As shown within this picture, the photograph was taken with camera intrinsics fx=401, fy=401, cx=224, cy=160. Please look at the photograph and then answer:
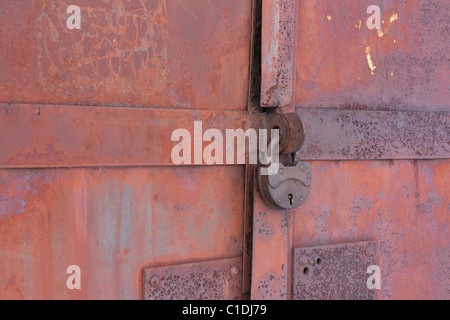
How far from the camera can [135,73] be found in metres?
0.92

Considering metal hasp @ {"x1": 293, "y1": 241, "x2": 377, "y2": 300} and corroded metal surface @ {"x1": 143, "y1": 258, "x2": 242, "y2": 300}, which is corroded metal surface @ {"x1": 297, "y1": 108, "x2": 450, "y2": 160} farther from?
corroded metal surface @ {"x1": 143, "y1": 258, "x2": 242, "y2": 300}

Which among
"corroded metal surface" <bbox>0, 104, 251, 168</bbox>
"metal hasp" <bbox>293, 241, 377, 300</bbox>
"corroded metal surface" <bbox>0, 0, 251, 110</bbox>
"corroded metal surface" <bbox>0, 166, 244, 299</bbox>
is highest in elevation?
"corroded metal surface" <bbox>0, 0, 251, 110</bbox>

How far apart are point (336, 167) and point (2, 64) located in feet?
2.82

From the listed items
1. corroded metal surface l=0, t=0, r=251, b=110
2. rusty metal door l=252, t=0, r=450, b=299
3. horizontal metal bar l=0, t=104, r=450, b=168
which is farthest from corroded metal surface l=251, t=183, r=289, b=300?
corroded metal surface l=0, t=0, r=251, b=110

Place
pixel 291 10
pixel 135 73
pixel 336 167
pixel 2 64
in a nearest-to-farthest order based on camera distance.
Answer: pixel 2 64, pixel 135 73, pixel 291 10, pixel 336 167

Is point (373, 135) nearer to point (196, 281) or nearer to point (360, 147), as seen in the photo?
point (360, 147)

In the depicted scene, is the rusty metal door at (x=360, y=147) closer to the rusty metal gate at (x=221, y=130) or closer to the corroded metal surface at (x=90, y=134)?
the rusty metal gate at (x=221, y=130)

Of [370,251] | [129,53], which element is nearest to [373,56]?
[370,251]

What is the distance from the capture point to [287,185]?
1010mm

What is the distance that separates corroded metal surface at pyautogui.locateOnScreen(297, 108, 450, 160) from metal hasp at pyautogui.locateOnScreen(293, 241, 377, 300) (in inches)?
10.3

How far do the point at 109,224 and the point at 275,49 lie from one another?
23.1 inches

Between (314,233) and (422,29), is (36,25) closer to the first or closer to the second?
(314,233)

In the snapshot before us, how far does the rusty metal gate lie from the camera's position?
2.77 ft
